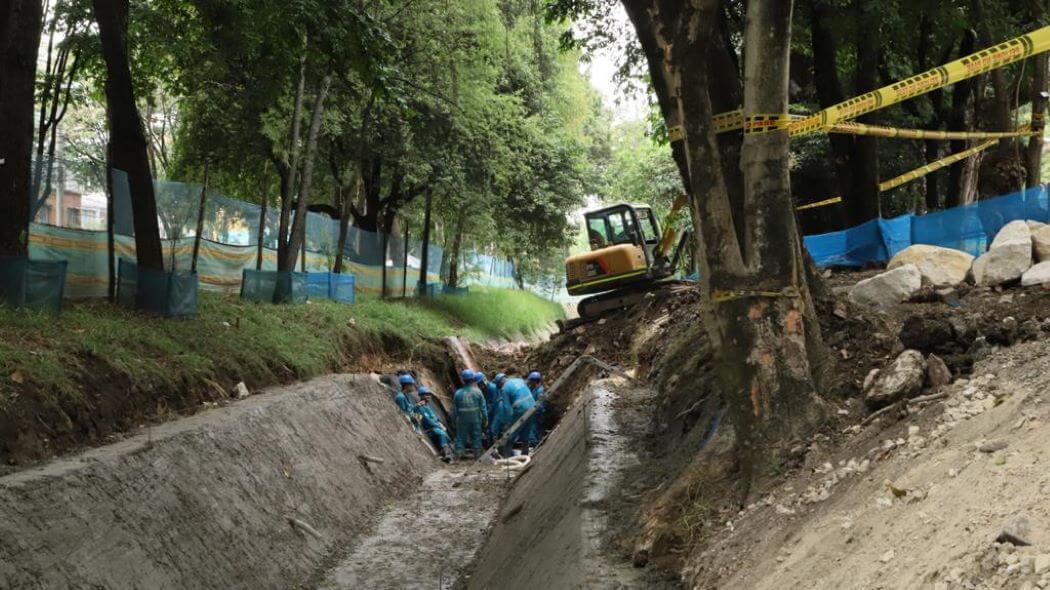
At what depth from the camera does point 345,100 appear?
2220cm

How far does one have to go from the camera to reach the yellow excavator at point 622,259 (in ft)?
70.7

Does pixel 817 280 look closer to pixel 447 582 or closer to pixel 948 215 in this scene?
pixel 447 582

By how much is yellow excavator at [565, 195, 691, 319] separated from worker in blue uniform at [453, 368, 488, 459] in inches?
186

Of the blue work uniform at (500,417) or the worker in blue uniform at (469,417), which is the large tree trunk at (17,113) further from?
the blue work uniform at (500,417)

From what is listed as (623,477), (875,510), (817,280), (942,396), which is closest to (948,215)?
(817,280)

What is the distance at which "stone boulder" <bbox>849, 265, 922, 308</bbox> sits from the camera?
9.11 m

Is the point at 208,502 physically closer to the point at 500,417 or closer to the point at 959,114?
the point at 500,417

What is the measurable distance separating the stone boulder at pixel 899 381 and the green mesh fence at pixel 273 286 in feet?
43.8

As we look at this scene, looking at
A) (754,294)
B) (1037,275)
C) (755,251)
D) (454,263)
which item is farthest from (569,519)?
(454,263)

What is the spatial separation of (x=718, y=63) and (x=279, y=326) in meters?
10.3

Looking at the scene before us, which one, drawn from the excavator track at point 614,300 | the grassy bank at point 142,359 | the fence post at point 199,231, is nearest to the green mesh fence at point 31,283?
the grassy bank at point 142,359

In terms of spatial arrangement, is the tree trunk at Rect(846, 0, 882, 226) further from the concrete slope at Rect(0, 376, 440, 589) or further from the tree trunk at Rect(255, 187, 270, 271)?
the tree trunk at Rect(255, 187, 270, 271)

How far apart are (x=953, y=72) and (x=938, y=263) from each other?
3.46 metres

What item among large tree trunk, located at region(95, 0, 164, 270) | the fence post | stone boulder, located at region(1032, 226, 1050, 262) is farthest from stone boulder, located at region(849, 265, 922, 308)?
the fence post
